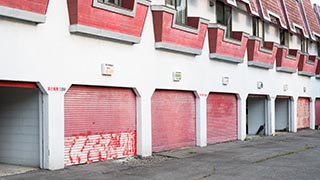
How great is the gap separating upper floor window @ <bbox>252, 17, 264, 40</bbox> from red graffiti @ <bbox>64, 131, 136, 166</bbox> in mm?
11855

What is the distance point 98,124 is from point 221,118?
8279 mm

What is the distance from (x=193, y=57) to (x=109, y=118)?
5237 mm

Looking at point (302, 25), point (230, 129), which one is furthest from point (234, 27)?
point (302, 25)

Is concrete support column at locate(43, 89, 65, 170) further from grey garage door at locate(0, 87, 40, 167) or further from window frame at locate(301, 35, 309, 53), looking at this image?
window frame at locate(301, 35, 309, 53)

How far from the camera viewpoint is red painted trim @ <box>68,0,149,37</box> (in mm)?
12523

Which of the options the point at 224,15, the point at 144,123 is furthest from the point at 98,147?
the point at 224,15

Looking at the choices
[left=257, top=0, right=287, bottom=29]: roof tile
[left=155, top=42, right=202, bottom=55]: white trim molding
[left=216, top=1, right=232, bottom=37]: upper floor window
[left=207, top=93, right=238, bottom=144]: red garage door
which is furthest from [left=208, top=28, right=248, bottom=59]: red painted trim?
[left=257, top=0, right=287, bottom=29]: roof tile

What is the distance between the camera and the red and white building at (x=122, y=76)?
39.1 ft

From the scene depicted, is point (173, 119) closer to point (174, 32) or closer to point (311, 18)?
point (174, 32)

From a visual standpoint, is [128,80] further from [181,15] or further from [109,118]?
[181,15]

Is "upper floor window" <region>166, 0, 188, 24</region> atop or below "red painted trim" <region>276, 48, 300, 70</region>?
atop

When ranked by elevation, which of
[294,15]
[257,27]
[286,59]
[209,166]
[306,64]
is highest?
[294,15]

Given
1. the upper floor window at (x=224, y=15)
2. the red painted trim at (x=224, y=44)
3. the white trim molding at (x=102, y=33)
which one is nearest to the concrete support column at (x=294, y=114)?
the red painted trim at (x=224, y=44)

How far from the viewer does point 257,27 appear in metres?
25.4
